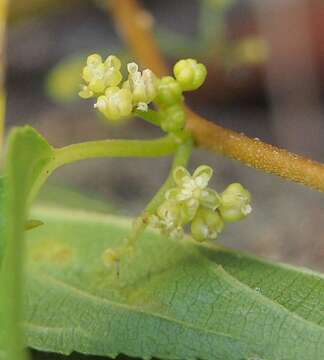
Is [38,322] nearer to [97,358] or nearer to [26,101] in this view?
[97,358]

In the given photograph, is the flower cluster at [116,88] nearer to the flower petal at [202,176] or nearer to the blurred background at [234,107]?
the flower petal at [202,176]

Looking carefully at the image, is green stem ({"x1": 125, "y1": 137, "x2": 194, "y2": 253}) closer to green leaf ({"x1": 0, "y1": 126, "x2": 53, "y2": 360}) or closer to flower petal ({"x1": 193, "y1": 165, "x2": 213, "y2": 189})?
flower petal ({"x1": 193, "y1": 165, "x2": 213, "y2": 189})

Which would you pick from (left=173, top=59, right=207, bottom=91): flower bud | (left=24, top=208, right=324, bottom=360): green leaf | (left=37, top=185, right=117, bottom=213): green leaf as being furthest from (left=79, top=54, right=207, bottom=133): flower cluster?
(left=37, top=185, right=117, bottom=213): green leaf

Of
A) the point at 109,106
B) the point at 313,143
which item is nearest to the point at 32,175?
the point at 109,106

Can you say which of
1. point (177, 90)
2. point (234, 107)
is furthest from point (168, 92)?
point (234, 107)

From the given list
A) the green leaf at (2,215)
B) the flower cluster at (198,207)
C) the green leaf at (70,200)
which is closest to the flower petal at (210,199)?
the flower cluster at (198,207)

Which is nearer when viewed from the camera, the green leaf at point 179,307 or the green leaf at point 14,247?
the green leaf at point 14,247
